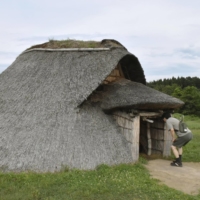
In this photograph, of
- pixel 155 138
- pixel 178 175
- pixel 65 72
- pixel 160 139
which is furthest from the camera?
pixel 155 138

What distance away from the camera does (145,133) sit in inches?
459

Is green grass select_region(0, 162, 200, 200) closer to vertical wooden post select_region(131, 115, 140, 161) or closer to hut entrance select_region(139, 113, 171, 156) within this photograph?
vertical wooden post select_region(131, 115, 140, 161)

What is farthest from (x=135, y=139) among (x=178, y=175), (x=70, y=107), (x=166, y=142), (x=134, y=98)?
(x=70, y=107)

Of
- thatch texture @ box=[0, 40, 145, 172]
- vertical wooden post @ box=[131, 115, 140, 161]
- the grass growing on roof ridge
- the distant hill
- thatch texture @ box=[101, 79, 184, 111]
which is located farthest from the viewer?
the distant hill

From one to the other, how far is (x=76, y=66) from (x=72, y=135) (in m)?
2.73

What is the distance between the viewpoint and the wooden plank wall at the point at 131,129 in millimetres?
9312

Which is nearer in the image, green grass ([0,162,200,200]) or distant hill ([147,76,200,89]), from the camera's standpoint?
green grass ([0,162,200,200])

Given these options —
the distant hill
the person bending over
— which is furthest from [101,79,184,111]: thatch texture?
the distant hill

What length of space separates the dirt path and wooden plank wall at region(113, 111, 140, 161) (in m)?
0.64

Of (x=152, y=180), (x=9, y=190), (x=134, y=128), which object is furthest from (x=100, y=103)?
(x=9, y=190)

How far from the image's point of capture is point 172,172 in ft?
28.3

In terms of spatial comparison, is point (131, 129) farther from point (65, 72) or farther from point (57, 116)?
point (65, 72)

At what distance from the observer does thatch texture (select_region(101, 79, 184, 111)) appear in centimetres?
916

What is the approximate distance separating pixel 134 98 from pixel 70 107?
196 centimetres
